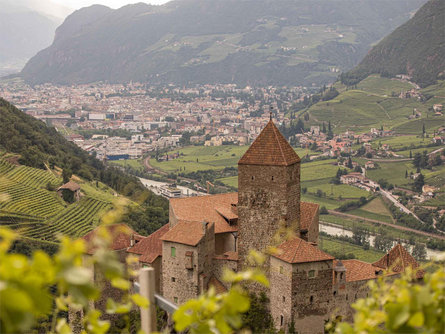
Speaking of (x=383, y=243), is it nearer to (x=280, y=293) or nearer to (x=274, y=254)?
(x=274, y=254)

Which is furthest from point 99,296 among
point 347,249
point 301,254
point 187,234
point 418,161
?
point 418,161

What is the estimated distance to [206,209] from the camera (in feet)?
85.4

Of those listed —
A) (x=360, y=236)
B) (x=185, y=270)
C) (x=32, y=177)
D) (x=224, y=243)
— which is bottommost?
(x=360, y=236)

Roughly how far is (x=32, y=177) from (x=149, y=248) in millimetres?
25820

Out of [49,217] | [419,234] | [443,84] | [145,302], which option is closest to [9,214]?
[49,217]

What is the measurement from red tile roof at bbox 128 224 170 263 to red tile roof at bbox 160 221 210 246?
6.27ft

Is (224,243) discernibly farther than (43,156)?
No

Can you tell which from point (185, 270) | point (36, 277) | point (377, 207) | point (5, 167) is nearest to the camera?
point (36, 277)

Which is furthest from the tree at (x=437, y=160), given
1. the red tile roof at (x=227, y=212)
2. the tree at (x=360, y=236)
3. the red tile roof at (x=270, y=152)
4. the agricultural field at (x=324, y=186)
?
the red tile roof at (x=270, y=152)

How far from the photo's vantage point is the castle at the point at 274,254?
2070cm

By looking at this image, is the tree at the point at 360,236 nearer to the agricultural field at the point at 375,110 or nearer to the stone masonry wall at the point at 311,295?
the stone masonry wall at the point at 311,295

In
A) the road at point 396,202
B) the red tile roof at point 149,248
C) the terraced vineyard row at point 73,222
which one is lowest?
the road at point 396,202

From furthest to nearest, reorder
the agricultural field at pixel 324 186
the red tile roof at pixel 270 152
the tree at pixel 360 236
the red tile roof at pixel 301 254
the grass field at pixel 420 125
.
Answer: the grass field at pixel 420 125 < the agricultural field at pixel 324 186 < the tree at pixel 360 236 < the red tile roof at pixel 270 152 < the red tile roof at pixel 301 254

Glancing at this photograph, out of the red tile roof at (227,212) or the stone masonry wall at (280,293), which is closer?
the stone masonry wall at (280,293)
